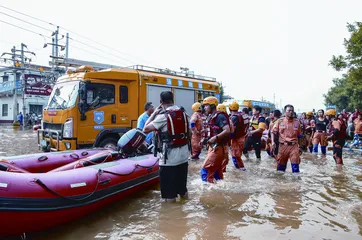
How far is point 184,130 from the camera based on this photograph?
A: 13.3 feet

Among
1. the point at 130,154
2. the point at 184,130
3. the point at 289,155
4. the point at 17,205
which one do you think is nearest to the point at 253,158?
the point at 289,155

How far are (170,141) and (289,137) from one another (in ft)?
9.68

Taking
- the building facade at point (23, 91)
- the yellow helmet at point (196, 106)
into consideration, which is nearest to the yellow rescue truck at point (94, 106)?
the yellow helmet at point (196, 106)

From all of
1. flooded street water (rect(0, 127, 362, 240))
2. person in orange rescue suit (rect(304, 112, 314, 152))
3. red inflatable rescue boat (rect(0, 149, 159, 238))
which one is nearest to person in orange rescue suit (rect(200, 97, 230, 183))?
flooded street water (rect(0, 127, 362, 240))

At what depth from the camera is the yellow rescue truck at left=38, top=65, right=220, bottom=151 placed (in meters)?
6.97

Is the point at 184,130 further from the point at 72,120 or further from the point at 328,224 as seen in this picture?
the point at 72,120

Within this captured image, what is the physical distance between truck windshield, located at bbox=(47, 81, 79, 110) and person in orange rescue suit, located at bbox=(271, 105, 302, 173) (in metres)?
4.78

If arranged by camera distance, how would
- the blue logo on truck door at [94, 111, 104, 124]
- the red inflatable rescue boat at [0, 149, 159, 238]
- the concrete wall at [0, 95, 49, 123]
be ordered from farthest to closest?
1. the concrete wall at [0, 95, 49, 123]
2. the blue logo on truck door at [94, 111, 104, 124]
3. the red inflatable rescue boat at [0, 149, 159, 238]

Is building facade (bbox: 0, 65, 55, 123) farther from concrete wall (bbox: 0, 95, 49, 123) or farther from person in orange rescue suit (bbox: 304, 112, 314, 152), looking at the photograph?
person in orange rescue suit (bbox: 304, 112, 314, 152)

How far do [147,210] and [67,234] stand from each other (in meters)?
1.13

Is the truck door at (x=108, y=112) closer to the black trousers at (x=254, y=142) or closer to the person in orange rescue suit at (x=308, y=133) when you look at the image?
the black trousers at (x=254, y=142)

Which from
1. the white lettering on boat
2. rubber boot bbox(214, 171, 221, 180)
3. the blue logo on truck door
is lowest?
rubber boot bbox(214, 171, 221, 180)

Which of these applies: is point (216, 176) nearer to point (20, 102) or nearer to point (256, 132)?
point (256, 132)

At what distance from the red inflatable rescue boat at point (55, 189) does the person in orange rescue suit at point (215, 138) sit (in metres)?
1.06
